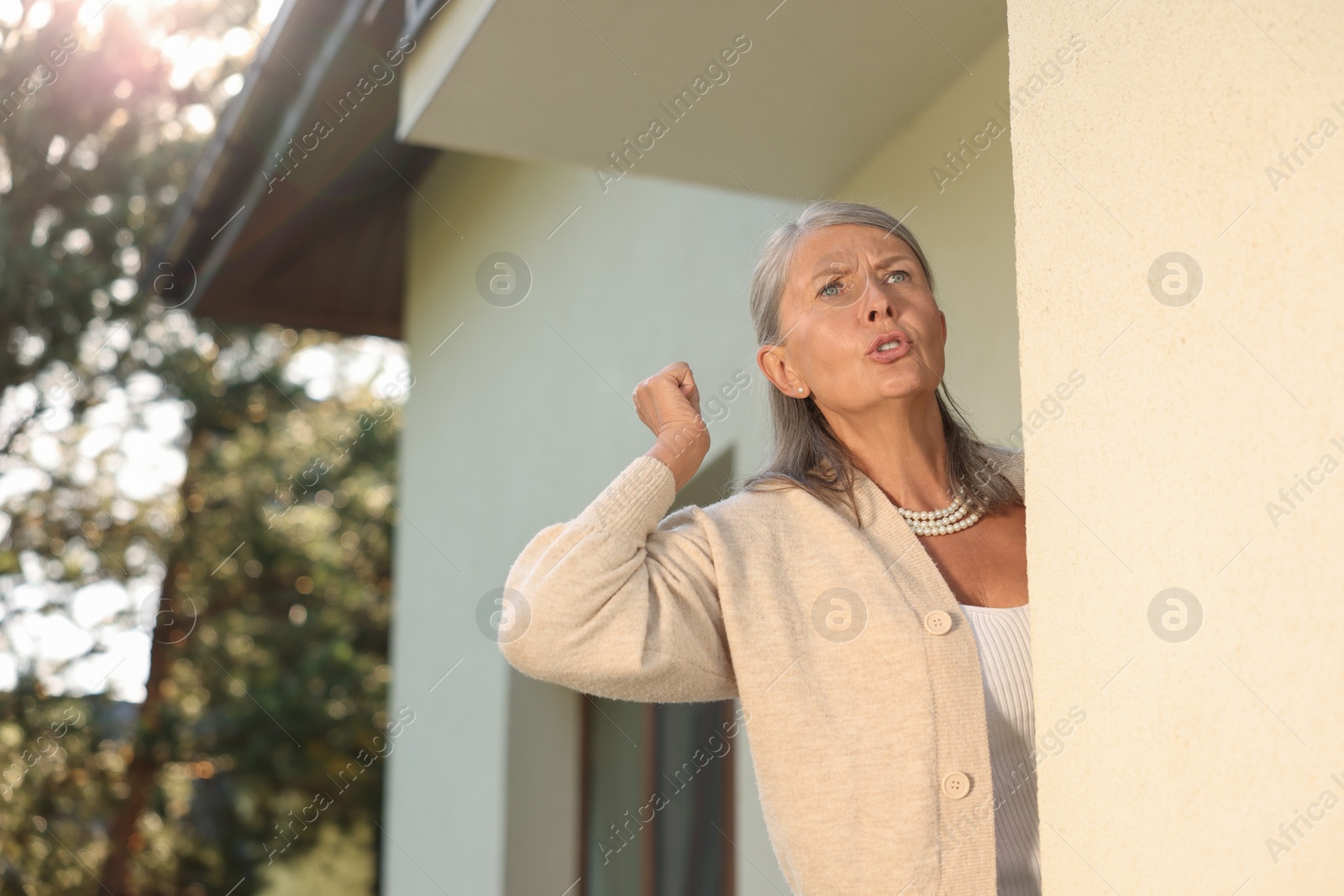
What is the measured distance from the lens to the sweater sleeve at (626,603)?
1924 mm

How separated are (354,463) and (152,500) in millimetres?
2486

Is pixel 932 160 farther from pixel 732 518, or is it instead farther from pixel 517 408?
pixel 517 408

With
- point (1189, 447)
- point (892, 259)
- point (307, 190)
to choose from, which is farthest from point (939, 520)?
point (307, 190)

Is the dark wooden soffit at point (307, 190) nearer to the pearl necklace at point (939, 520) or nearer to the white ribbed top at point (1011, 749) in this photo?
the pearl necklace at point (939, 520)

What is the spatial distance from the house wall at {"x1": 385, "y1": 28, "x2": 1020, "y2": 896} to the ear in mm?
208

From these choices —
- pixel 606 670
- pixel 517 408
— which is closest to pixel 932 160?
pixel 606 670

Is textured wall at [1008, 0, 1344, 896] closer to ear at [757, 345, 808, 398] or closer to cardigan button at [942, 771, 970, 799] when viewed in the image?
cardigan button at [942, 771, 970, 799]

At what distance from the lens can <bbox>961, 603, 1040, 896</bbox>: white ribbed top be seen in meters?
1.95

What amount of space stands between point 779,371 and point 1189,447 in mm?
1252

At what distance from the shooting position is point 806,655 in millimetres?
1947

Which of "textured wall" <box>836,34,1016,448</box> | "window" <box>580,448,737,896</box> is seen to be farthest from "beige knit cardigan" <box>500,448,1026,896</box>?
"window" <box>580,448,737,896</box>

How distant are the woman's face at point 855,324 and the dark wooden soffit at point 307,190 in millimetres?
2494

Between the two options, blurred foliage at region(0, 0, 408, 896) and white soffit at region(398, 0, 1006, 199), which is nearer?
white soffit at region(398, 0, 1006, 199)

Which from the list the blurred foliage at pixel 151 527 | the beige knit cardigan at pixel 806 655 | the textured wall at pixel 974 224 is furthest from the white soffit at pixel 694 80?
the blurred foliage at pixel 151 527
